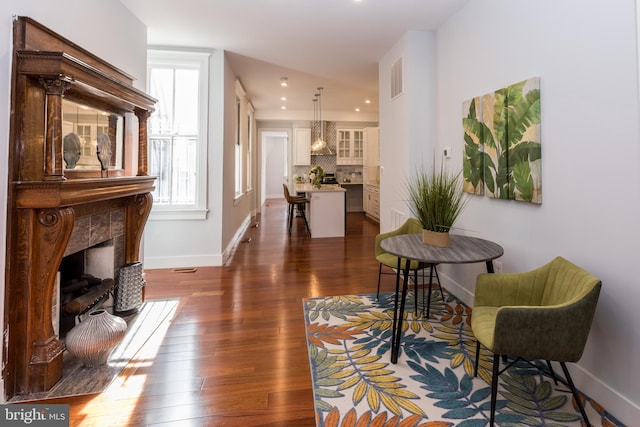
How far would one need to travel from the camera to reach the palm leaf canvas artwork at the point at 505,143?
2076 mm

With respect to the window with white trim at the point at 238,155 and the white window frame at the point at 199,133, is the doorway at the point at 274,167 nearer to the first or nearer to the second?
the window with white trim at the point at 238,155

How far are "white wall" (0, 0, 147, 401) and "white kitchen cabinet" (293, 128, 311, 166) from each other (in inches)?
219

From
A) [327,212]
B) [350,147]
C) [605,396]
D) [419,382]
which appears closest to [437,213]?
[419,382]

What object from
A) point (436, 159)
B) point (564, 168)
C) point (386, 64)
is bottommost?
point (564, 168)

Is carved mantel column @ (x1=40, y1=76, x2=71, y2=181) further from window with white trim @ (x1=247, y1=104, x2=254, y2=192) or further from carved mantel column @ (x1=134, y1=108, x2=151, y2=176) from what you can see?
window with white trim @ (x1=247, y1=104, x2=254, y2=192)

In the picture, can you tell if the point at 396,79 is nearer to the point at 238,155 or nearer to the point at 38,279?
the point at 238,155

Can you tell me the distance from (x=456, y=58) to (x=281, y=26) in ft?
6.17

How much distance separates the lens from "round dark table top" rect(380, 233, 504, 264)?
1842mm

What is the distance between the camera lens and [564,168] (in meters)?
1.88

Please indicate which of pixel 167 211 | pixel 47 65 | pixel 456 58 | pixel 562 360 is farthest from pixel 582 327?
pixel 167 211

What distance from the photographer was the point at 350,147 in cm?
910

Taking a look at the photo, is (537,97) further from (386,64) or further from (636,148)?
(386,64)

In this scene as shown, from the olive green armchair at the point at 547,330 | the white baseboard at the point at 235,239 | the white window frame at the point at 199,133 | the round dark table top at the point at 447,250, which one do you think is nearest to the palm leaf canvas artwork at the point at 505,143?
the round dark table top at the point at 447,250

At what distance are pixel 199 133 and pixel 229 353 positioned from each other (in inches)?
117
